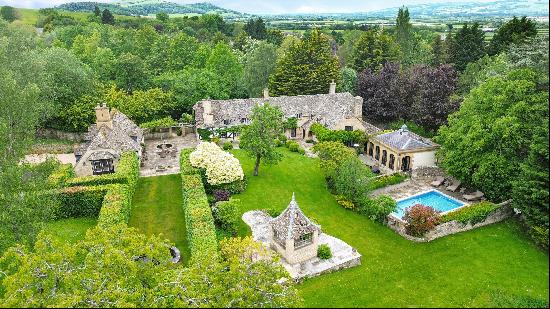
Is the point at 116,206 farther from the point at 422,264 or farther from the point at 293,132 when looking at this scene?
the point at 293,132

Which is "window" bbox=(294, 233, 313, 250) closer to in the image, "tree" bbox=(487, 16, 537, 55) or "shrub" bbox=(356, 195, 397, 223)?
"shrub" bbox=(356, 195, 397, 223)

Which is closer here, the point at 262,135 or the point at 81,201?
the point at 81,201

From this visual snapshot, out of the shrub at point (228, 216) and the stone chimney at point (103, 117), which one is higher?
the stone chimney at point (103, 117)

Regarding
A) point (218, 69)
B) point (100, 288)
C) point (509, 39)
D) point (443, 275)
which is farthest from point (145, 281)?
point (509, 39)

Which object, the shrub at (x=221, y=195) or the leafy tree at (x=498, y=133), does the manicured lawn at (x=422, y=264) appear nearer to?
the shrub at (x=221, y=195)

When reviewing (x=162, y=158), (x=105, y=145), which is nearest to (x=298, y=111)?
(x=162, y=158)

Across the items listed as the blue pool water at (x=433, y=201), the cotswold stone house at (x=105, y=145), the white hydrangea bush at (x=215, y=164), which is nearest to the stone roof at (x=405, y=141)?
the blue pool water at (x=433, y=201)

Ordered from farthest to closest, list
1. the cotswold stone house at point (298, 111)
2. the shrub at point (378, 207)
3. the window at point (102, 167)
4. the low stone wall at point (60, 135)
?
the low stone wall at point (60, 135)
the cotswold stone house at point (298, 111)
the window at point (102, 167)
the shrub at point (378, 207)
